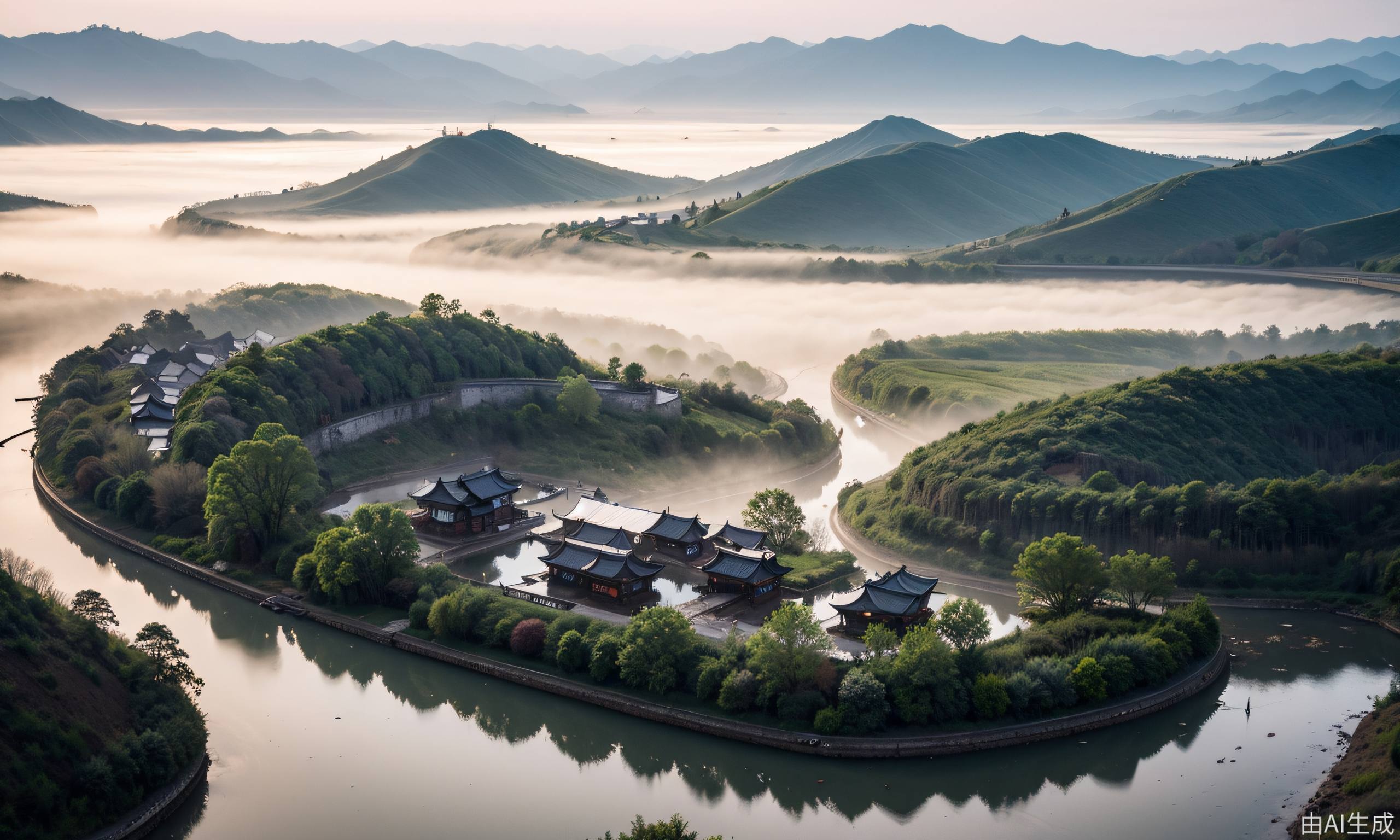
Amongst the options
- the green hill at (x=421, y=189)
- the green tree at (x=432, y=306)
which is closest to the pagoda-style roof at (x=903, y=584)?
the green tree at (x=432, y=306)

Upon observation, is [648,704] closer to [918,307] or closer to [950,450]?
[950,450]

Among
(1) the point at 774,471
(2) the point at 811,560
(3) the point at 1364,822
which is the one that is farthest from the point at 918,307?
(3) the point at 1364,822

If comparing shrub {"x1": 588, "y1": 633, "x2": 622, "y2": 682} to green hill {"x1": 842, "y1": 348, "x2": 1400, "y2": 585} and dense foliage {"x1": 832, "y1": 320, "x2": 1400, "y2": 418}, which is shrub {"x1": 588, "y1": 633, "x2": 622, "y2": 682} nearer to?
green hill {"x1": 842, "y1": 348, "x2": 1400, "y2": 585}

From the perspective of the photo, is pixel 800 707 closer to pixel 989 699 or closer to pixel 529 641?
pixel 989 699

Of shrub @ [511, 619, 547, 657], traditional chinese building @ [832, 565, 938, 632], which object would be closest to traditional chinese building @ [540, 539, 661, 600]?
shrub @ [511, 619, 547, 657]

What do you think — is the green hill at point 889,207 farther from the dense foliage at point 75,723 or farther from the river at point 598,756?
the dense foliage at point 75,723

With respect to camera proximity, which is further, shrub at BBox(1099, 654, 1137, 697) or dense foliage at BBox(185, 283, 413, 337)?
dense foliage at BBox(185, 283, 413, 337)
